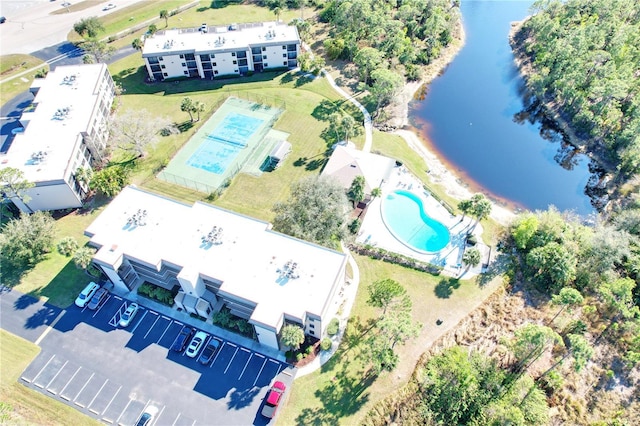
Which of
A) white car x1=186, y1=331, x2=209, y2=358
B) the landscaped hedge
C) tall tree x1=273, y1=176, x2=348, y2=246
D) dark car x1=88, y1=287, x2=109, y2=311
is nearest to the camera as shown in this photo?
white car x1=186, y1=331, x2=209, y2=358

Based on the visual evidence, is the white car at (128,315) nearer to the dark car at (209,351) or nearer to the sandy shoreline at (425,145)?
the dark car at (209,351)

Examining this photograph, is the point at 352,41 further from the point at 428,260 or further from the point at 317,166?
the point at 428,260

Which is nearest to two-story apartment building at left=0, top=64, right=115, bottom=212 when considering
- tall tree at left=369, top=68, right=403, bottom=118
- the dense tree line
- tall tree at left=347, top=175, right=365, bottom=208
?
tall tree at left=347, top=175, right=365, bottom=208

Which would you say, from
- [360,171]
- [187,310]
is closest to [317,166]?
[360,171]

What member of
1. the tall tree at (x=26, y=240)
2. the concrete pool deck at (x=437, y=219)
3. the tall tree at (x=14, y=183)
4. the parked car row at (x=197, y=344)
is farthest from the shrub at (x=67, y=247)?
the concrete pool deck at (x=437, y=219)

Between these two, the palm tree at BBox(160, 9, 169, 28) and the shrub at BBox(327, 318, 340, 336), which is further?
the palm tree at BBox(160, 9, 169, 28)

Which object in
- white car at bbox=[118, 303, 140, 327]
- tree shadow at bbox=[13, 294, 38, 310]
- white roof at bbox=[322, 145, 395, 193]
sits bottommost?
white car at bbox=[118, 303, 140, 327]

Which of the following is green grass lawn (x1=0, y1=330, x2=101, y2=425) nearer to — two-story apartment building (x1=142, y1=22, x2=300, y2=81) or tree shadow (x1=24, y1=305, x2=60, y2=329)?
tree shadow (x1=24, y1=305, x2=60, y2=329)
